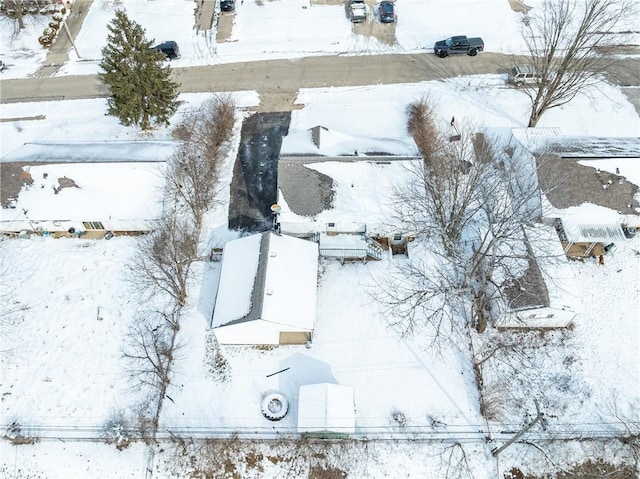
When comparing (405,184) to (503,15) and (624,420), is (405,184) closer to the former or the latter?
(624,420)

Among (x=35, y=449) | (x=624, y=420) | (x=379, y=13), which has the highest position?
(x=379, y=13)

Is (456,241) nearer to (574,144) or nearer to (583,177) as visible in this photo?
(583,177)

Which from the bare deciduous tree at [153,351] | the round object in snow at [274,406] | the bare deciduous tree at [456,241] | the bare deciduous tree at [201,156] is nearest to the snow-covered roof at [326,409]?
the round object in snow at [274,406]

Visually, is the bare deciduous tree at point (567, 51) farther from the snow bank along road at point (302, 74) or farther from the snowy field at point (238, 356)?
the snowy field at point (238, 356)

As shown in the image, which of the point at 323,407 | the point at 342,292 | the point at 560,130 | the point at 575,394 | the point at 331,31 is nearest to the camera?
the point at 323,407

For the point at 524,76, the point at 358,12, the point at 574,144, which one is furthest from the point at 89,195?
the point at 524,76

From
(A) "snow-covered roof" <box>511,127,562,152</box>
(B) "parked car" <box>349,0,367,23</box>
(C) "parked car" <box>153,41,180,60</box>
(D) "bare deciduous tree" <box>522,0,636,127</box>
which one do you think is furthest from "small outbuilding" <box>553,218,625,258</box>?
(C) "parked car" <box>153,41,180,60</box>

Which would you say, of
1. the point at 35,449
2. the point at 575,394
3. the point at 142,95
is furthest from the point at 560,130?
the point at 35,449
